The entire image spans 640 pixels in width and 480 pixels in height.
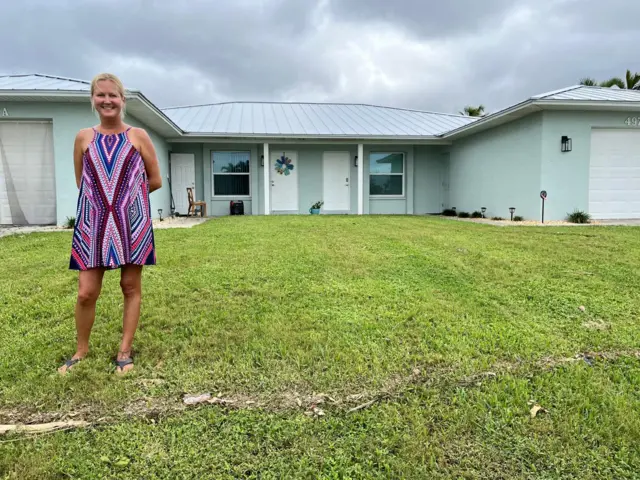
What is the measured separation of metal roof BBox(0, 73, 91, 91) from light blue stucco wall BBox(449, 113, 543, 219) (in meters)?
10.0

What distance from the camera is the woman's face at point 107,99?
78.4 inches

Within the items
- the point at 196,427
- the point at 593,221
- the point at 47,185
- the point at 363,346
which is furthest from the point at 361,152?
the point at 196,427

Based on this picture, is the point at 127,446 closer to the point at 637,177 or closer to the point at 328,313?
the point at 328,313

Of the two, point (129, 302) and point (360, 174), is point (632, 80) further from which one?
point (129, 302)

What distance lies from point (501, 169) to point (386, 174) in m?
4.05

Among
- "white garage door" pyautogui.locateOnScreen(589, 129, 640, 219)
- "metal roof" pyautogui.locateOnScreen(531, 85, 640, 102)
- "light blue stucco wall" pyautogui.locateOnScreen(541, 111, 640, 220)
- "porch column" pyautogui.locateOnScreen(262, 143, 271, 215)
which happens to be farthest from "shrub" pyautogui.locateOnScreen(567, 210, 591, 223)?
"porch column" pyautogui.locateOnScreen(262, 143, 271, 215)

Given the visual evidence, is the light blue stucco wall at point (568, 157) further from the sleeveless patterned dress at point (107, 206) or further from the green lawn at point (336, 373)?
the sleeveless patterned dress at point (107, 206)

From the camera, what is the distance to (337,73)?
21719 mm

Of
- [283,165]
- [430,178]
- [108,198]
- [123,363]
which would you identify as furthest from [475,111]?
[123,363]

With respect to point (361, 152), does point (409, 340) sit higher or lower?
lower

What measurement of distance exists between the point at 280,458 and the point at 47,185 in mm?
9502

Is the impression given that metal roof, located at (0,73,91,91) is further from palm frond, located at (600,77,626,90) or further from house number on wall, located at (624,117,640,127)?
palm frond, located at (600,77,626,90)

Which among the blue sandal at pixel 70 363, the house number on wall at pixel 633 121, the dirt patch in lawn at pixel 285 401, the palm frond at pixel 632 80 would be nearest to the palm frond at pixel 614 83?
the palm frond at pixel 632 80

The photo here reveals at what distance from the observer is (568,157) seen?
9.04m
